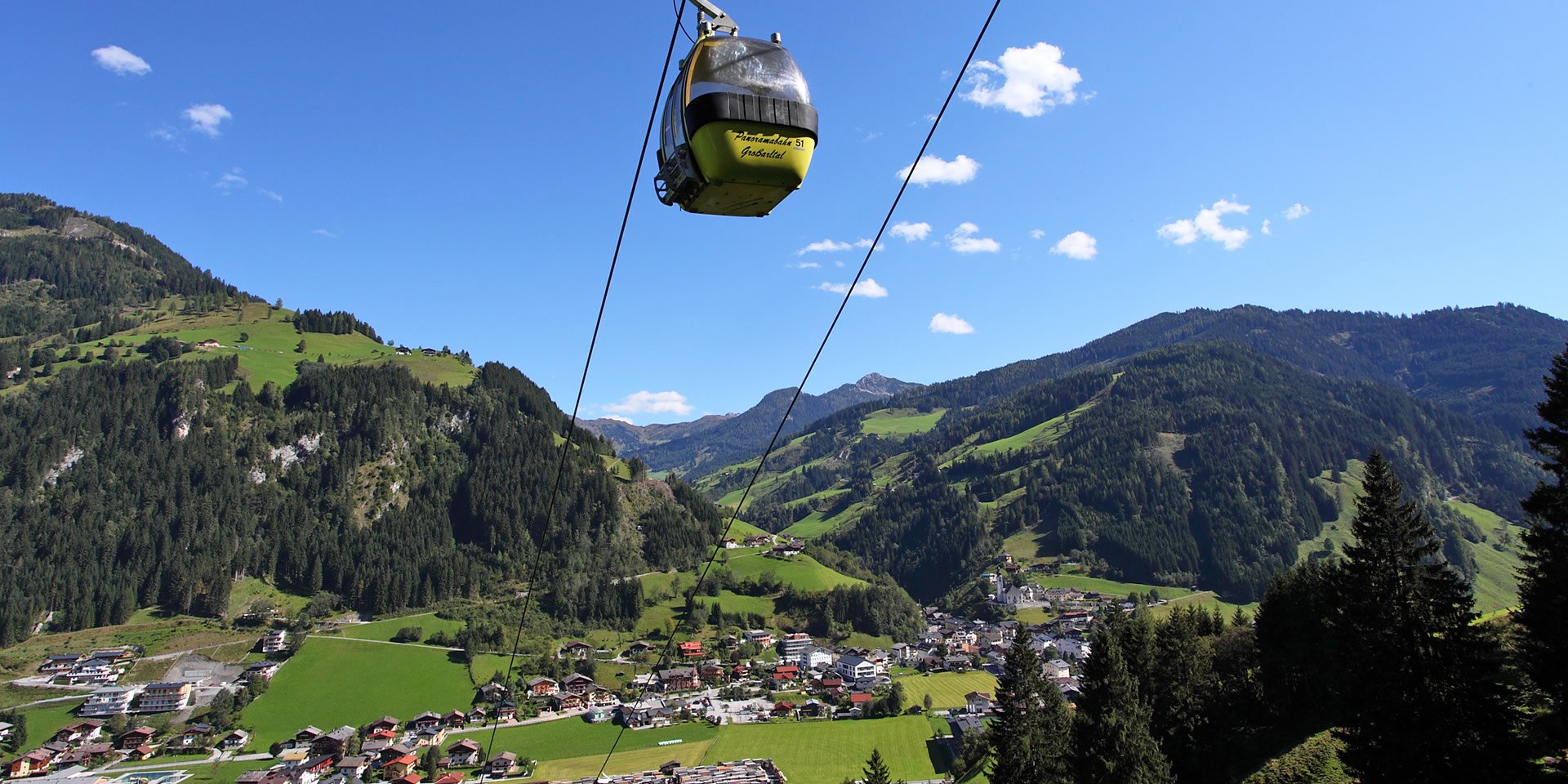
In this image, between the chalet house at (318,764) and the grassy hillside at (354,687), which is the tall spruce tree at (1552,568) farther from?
the grassy hillside at (354,687)

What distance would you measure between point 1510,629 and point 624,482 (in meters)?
169

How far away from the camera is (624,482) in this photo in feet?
614

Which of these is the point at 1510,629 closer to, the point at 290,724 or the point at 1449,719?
the point at 1449,719

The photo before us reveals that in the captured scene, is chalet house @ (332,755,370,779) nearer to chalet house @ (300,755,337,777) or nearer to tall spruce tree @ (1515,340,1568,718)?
chalet house @ (300,755,337,777)

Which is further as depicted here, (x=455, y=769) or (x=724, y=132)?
(x=455, y=769)

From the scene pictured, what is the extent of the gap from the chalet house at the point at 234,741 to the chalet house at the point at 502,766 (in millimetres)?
31235

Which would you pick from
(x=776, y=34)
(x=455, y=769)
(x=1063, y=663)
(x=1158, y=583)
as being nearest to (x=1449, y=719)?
(x=776, y=34)

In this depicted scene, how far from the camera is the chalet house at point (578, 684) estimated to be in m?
Answer: 103

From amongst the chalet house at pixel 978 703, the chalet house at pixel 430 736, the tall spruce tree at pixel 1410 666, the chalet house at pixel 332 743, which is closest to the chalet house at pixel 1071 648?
the chalet house at pixel 978 703

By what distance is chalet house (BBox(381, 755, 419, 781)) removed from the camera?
75.5m

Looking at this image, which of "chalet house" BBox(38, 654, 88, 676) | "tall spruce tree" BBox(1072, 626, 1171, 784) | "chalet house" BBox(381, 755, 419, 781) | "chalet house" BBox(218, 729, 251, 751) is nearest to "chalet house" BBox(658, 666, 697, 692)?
"chalet house" BBox(381, 755, 419, 781)

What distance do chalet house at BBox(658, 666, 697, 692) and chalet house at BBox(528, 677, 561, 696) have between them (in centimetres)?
1388

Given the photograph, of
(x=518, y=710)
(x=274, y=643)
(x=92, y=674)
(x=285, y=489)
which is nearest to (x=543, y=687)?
(x=518, y=710)

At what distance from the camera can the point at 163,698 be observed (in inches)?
3703
